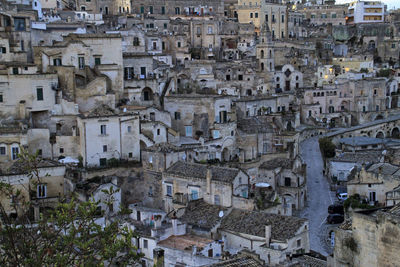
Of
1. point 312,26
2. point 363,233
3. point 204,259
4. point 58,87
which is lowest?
point 204,259

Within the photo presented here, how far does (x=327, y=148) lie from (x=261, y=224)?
18.3 m

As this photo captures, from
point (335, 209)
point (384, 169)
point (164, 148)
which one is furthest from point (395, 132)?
point (164, 148)

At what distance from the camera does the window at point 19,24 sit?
40531 millimetres

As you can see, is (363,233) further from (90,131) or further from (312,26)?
(312,26)

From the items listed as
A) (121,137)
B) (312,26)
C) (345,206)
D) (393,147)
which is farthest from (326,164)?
(312,26)

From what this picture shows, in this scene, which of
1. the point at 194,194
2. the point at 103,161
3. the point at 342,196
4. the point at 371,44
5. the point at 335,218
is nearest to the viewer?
the point at 194,194

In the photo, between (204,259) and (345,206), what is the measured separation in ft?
34.7

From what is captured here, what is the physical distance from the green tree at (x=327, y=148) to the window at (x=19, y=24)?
2249 centimetres

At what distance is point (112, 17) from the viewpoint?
6012 cm

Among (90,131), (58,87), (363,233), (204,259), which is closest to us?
(363,233)

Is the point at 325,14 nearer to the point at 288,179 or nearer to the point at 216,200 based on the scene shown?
the point at 288,179

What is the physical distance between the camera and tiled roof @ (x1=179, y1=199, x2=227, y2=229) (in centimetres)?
2772

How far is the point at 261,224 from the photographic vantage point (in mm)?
26703

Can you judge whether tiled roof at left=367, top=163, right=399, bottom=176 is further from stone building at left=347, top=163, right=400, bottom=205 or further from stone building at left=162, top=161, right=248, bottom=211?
stone building at left=162, top=161, right=248, bottom=211
